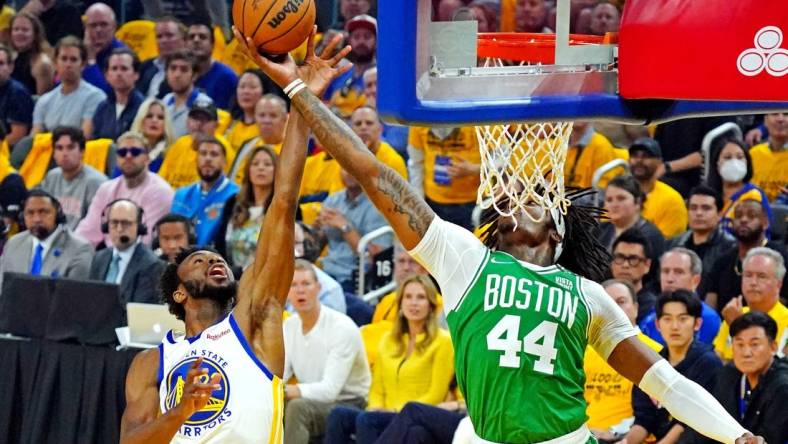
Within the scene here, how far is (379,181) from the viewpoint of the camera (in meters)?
5.43

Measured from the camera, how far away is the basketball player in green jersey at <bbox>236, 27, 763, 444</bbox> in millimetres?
5391

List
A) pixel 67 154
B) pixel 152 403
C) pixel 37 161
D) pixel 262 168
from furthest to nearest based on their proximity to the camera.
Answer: pixel 37 161
pixel 67 154
pixel 262 168
pixel 152 403

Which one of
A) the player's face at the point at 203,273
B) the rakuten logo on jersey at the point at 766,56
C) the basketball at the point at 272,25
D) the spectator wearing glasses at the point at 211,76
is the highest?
the spectator wearing glasses at the point at 211,76

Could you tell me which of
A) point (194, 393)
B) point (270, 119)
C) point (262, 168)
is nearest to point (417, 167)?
point (262, 168)

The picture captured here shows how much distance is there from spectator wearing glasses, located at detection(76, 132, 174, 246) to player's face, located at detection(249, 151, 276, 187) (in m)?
1.23

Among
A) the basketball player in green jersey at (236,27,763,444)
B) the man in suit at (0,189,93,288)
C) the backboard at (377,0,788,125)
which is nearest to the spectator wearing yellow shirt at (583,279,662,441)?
the basketball player in green jersey at (236,27,763,444)

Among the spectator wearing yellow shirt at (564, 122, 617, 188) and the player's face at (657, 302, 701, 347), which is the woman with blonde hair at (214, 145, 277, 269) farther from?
the player's face at (657, 302, 701, 347)

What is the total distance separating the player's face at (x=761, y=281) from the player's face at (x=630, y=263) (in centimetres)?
88

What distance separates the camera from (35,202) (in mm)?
11242

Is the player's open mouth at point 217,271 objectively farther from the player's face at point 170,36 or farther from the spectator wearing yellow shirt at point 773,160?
the player's face at point 170,36

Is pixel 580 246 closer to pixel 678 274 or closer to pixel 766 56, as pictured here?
pixel 766 56

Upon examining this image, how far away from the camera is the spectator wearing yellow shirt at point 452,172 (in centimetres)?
1106

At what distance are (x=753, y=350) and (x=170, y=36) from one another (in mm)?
8059

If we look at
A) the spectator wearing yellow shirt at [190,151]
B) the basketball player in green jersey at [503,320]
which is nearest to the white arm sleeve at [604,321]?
the basketball player in green jersey at [503,320]
